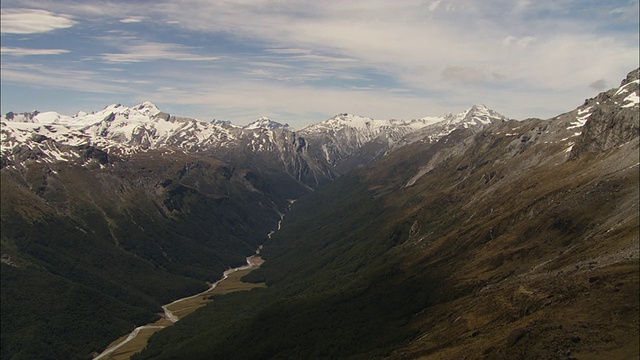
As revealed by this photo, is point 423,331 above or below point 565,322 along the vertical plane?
below

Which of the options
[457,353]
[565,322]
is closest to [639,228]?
[565,322]

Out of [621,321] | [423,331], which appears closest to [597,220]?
[423,331]

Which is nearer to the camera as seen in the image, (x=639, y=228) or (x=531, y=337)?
(x=531, y=337)

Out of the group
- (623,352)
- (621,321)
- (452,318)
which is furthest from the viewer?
(452,318)

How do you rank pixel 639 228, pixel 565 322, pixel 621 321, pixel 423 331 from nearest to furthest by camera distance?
pixel 621 321, pixel 565 322, pixel 639 228, pixel 423 331

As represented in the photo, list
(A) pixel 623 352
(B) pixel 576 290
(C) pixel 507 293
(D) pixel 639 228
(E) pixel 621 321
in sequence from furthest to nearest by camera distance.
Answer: (C) pixel 507 293
(D) pixel 639 228
(B) pixel 576 290
(E) pixel 621 321
(A) pixel 623 352

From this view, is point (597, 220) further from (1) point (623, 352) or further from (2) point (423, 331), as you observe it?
(1) point (623, 352)

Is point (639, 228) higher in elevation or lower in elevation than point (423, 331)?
higher

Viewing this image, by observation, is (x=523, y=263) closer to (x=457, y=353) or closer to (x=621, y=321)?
(x=457, y=353)

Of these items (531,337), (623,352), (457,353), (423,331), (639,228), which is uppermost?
(639,228)
